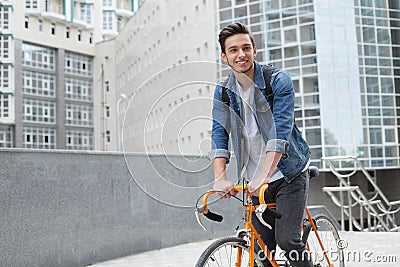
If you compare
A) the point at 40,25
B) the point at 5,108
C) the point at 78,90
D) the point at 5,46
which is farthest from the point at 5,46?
the point at 78,90

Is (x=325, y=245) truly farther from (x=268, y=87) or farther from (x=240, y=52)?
(x=240, y=52)

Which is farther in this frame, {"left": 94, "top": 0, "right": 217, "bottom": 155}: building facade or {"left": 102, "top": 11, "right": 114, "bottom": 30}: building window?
{"left": 102, "top": 11, "right": 114, "bottom": 30}: building window

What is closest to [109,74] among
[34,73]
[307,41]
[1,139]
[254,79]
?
[34,73]

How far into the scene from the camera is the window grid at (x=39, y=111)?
102 ft

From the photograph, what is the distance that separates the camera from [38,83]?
32.5 m

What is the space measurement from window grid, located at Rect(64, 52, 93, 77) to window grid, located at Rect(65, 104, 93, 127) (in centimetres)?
205

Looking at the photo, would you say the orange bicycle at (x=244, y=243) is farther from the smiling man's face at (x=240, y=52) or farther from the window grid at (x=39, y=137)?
the window grid at (x=39, y=137)

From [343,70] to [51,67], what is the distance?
21261 millimetres

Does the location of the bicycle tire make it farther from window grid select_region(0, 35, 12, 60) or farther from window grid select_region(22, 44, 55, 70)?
window grid select_region(22, 44, 55, 70)

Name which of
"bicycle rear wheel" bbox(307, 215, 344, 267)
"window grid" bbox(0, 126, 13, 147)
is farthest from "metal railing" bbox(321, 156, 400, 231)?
"window grid" bbox(0, 126, 13, 147)

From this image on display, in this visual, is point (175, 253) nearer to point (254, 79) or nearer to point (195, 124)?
point (195, 124)

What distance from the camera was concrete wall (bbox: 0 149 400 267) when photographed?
3340mm

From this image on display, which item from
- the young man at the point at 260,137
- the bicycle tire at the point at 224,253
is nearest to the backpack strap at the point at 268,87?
the young man at the point at 260,137

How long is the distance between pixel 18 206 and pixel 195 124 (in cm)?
167
